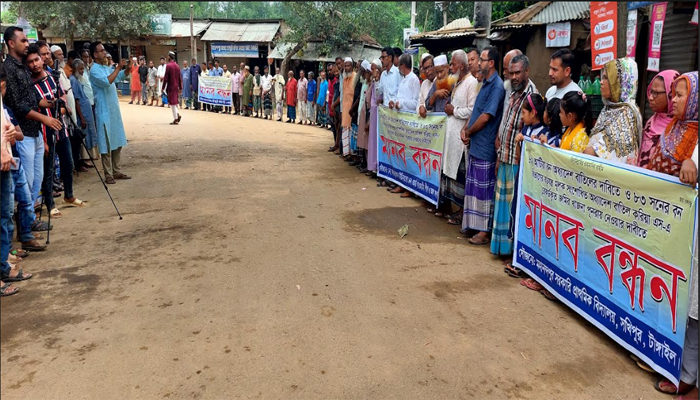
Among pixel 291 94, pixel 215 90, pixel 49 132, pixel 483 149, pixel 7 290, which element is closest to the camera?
pixel 7 290

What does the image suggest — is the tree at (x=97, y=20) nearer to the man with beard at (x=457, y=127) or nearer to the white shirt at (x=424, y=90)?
the white shirt at (x=424, y=90)

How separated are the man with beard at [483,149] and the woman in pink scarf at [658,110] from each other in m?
1.77

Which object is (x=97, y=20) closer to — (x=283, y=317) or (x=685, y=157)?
(x=283, y=317)

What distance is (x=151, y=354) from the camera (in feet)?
9.74

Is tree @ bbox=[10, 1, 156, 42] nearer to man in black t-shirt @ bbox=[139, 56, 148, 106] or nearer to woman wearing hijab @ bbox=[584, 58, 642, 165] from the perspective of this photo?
man in black t-shirt @ bbox=[139, 56, 148, 106]

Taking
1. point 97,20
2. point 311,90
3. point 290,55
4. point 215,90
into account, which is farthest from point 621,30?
point 97,20

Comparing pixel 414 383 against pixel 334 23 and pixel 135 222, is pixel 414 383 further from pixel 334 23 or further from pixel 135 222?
pixel 334 23

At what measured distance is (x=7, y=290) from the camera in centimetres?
377

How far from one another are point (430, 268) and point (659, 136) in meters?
2.05

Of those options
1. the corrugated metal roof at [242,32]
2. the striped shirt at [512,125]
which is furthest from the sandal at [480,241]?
the corrugated metal roof at [242,32]

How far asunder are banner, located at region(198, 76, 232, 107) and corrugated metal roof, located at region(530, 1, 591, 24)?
40.4ft

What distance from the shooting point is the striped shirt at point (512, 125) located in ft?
14.9

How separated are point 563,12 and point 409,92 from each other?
22.1 ft

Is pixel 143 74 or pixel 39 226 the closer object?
pixel 39 226
